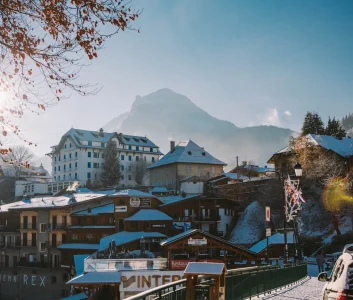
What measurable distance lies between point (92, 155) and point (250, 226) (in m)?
56.3

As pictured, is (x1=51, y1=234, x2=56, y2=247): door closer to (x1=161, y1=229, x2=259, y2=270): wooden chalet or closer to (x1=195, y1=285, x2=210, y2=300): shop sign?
(x1=161, y1=229, x2=259, y2=270): wooden chalet

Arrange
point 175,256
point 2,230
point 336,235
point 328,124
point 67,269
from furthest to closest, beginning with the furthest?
point 328,124 < point 2,230 < point 67,269 < point 336,235 < point 175,256

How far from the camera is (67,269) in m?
57.3

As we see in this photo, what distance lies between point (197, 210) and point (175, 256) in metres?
17.7

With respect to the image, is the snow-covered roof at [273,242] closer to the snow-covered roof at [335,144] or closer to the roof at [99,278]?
the roof at [99,278]

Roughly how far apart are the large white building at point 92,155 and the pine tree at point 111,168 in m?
3.15

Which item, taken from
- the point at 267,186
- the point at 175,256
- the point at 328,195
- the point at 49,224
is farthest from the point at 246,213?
the point at 49,224

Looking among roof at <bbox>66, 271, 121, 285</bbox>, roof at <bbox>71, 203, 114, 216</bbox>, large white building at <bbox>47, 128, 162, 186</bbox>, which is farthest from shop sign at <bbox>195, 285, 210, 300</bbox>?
large white building at <bbox>47, 128, 162, 186</bbox>

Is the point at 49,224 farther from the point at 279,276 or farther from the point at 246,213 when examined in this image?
the point at 279,276

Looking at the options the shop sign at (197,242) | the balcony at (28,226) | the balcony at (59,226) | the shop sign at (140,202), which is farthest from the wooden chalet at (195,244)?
the balcony at (28,226)

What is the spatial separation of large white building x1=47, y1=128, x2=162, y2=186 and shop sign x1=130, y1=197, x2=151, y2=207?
47410 millimetres

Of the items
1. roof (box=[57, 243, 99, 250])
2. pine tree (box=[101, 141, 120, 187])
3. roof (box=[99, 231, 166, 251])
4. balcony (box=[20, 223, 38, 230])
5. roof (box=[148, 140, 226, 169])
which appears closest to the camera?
roof (box=[99, 231, 166, 251])

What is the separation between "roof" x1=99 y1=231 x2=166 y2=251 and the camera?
167ft

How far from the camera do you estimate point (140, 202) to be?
→ 58.5 metres
